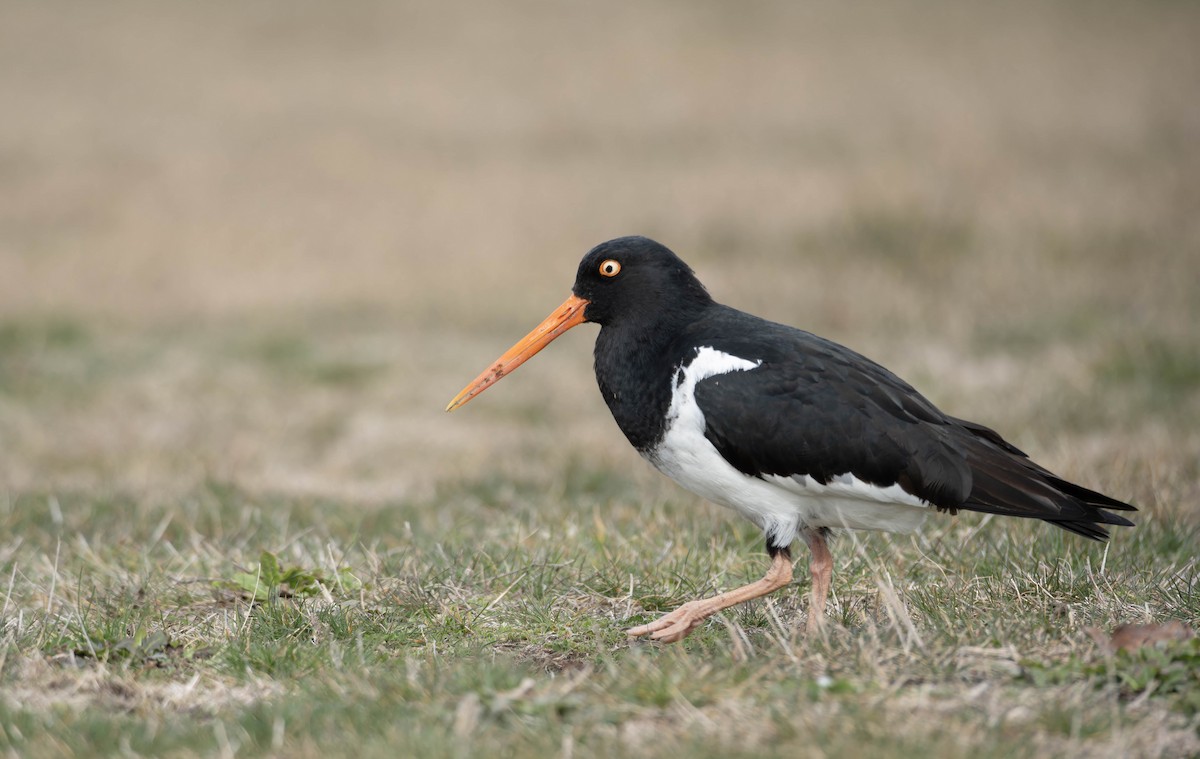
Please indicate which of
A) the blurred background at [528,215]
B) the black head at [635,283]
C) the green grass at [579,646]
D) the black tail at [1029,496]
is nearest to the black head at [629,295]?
the black head at [635,283]

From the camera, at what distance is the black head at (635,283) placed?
5074 millimetres

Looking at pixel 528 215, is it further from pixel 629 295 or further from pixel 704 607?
pixel 704 607

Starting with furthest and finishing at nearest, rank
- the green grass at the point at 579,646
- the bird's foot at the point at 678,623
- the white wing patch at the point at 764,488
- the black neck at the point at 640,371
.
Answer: the black neck at the point at 640,371 < the white wing patch at the point at 764,488 < the bird's foot at the point at 678,623 < the green grass at the point at 579,646

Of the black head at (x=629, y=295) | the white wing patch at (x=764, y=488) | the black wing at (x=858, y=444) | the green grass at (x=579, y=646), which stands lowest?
the green grass at (x=579, y=646)

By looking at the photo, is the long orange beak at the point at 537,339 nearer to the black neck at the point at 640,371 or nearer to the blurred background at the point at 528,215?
the black neck at the point at 640,371

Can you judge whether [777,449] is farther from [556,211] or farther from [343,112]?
[343,112]

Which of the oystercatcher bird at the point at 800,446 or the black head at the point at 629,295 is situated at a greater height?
the black head at the point at 629,295

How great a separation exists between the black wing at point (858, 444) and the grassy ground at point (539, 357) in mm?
341

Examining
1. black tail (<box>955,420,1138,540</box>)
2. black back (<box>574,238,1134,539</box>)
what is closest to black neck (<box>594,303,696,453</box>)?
black back (<box>574,238,1134,539</box>)

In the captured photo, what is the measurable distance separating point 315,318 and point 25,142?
9.10 metres

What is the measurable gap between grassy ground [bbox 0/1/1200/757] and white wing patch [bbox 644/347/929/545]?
32 cm

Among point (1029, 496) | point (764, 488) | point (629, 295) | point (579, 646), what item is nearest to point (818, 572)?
point (764, 488)

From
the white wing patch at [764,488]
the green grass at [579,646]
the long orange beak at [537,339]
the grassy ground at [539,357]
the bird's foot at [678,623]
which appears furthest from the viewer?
the long orange beak at [537,339]

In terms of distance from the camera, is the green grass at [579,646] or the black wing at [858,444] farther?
the black wing at [858,444]
